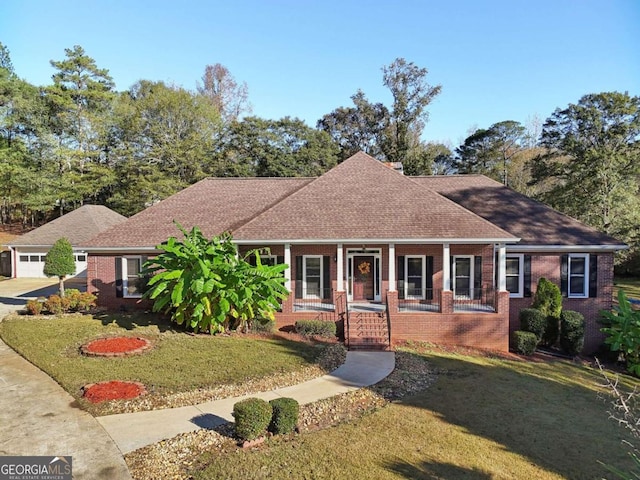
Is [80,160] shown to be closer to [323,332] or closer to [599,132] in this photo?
[323,332]

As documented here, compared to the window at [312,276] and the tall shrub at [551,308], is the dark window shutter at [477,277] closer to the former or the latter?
the tall shrub at [551,308]

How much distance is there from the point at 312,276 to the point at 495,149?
131 ft

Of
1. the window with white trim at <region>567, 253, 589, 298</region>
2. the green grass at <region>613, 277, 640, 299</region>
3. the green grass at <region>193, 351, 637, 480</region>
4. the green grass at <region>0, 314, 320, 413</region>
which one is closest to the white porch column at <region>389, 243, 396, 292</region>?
the green grass at <region>0, 314, 320, 413</region>

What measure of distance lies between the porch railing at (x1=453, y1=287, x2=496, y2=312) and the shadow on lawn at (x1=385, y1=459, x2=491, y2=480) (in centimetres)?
923

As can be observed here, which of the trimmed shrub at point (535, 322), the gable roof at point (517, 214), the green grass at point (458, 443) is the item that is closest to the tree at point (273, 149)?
the gable roof at point (517, 214)

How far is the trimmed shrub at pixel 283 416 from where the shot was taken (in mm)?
7098

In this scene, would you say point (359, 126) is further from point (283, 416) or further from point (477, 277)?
point (283, 416)

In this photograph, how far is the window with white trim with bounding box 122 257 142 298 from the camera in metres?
17.3

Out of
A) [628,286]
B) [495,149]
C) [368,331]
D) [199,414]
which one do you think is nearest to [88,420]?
[199,414]

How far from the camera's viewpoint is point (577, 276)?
55.9 ft

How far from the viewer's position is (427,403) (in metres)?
8.88

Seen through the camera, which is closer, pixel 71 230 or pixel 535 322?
pixel 535 322

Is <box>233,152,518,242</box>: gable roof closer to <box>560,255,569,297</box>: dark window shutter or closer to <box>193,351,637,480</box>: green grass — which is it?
<box>560,255,569,297</box>: dark window shutter

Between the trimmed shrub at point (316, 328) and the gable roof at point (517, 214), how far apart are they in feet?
28.1
